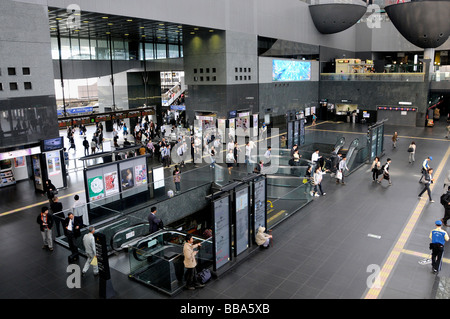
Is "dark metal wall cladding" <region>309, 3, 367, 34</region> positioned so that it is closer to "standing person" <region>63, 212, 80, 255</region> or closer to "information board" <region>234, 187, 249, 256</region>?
"information board" <region>234, 187, 249, 256</region>

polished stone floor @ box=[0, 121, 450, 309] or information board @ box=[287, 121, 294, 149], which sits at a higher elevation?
information board @ box=[287, 121, 294, 149]

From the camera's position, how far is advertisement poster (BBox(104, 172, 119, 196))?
13.5 metres

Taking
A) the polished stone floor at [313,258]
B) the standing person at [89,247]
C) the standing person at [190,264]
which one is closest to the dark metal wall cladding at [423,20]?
the polished stone floor at [313,258]

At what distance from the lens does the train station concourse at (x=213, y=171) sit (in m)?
8.45

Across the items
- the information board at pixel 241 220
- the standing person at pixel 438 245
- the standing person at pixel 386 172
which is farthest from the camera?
the standing person at pixel 386 172

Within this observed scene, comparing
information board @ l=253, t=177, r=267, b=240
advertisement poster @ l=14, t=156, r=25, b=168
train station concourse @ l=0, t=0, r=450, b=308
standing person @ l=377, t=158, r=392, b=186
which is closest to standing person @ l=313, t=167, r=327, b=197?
train station concourse @ l=0, t=0, r=450, b=308

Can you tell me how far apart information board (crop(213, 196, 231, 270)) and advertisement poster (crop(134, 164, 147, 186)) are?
6923 millimetres

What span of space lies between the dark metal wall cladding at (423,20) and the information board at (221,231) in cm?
3269

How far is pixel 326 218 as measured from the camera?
12.5 m

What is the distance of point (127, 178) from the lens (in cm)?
1444

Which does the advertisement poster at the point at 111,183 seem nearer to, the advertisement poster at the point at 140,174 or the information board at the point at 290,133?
the advertisement poster at the point at 140,174

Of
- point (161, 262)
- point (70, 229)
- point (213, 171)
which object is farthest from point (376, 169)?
point (70, 229)
